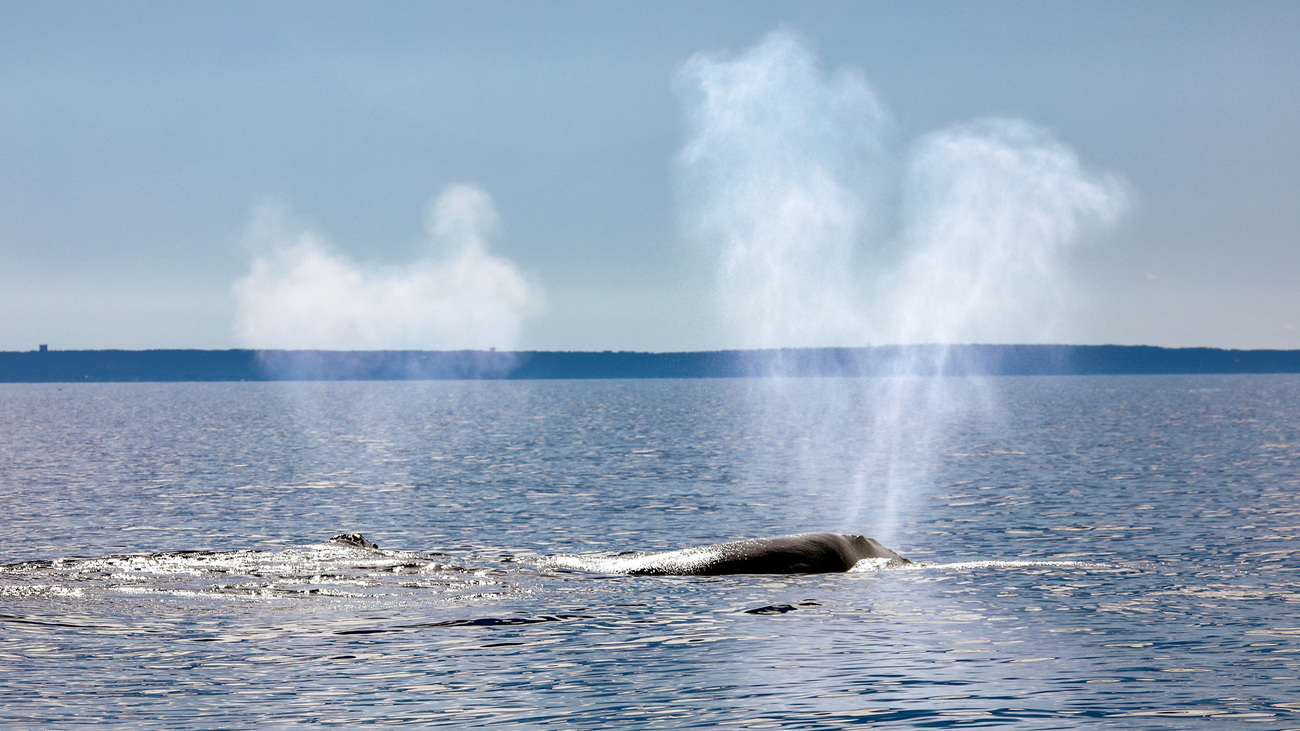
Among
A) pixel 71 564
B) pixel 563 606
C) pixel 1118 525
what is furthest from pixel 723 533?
pixel 71 564

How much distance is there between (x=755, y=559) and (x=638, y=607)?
6.12 meters

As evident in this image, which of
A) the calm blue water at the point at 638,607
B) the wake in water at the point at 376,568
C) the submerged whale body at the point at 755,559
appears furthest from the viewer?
the submerged whale body at the point at 755,559

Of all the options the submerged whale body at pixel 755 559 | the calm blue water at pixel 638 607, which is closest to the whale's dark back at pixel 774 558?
the submerged whale body at pixel 755 559

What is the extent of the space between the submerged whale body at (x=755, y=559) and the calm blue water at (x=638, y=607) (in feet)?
3.68

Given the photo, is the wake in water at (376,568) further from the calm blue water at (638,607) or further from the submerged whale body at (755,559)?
the calm blue water at (638,607)

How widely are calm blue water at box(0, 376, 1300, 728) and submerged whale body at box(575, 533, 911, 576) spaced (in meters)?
1.12

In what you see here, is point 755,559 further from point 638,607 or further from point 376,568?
point 376,568

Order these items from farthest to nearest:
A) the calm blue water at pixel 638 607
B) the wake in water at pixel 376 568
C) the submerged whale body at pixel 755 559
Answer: the submerged whale body at pixel 755 559 → the wake in water at pixel 376 568 → the calm blue water at pixel 638 607

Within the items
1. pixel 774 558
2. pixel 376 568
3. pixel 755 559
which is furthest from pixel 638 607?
pixel 376 568

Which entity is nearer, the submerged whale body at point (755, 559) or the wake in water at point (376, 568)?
the wake in water at point (376, 568)

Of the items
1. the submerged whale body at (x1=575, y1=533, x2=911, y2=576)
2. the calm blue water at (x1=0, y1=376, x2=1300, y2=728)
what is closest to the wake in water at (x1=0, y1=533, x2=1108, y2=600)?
the submerged whale body at (x1=575, y1=533, x2=911, y2=576)

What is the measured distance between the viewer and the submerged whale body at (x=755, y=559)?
31641 millimetres

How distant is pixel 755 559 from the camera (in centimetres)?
3197

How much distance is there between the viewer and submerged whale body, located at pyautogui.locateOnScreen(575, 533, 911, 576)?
104 ft
